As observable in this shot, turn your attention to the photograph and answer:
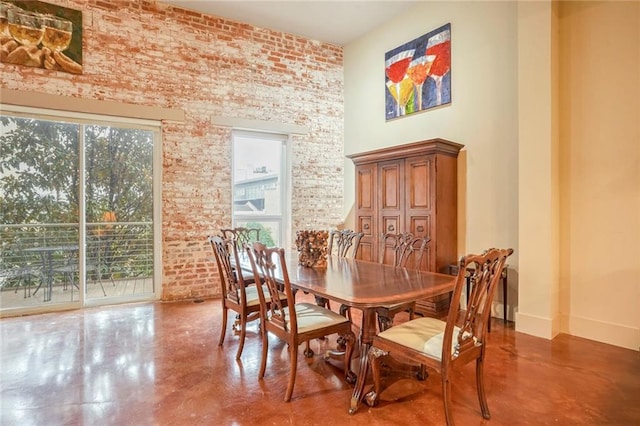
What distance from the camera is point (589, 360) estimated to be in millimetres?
2844

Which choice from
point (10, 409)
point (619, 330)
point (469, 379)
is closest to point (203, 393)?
point (10, 409)

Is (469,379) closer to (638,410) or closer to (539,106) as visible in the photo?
(638,410)

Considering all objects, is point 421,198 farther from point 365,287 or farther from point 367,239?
point 365,287

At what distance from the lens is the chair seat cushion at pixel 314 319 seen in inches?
93.2

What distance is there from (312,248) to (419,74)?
9.94 feet

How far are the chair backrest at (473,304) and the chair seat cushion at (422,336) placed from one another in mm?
53

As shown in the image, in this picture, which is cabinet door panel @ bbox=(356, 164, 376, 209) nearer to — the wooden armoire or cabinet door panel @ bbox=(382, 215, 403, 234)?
the wooden armoire

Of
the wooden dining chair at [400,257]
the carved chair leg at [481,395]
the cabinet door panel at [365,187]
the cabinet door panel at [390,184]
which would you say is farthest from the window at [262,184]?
the carved chair leg at [481,395]

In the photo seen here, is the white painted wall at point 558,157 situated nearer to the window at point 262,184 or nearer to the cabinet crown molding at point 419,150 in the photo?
the cabinet crown molding at point 419,150

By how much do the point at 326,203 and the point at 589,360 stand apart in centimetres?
396

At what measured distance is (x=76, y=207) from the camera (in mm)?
4348

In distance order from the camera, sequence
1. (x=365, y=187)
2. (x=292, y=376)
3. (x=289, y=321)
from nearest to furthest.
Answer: (x=292, y=376) < (x=289, y=321) < (x=365, y=187)

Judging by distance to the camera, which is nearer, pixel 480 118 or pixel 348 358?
pixel 348 358

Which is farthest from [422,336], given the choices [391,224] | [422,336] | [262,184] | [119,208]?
[119,208]
